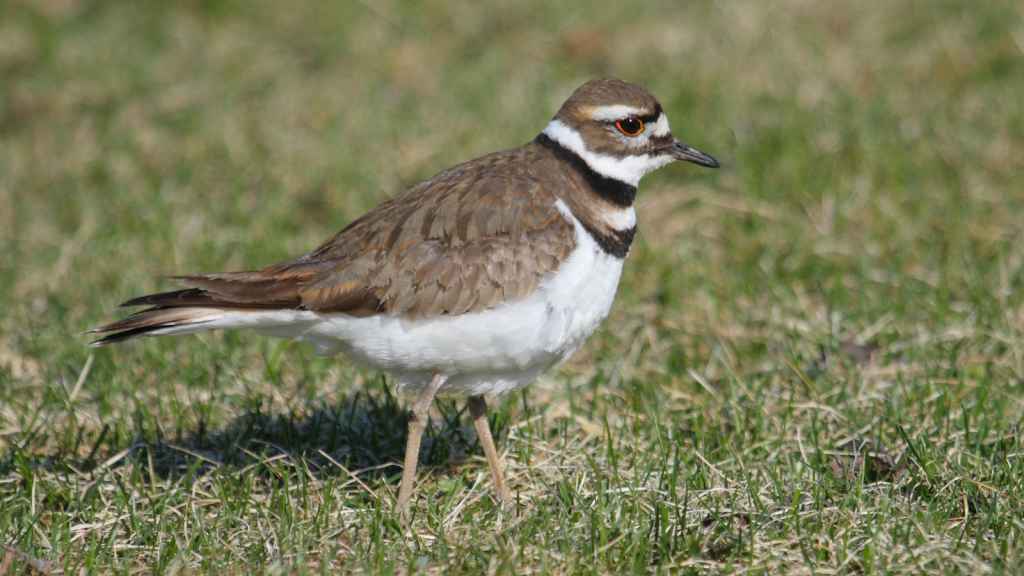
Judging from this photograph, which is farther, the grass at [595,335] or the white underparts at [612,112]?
the white underparts at [612,112]

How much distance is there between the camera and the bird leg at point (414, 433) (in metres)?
4.26

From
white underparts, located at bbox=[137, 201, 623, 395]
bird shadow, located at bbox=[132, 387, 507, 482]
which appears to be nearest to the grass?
bird shadow, located at bbox=[132, 387, 507, 482]

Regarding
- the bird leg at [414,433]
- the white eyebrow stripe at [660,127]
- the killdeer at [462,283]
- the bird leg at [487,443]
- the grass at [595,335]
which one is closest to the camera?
the grass at [595,335]

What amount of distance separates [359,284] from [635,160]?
4.54ft

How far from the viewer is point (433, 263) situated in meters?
4.12

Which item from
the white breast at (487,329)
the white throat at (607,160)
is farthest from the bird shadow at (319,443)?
the white throat at (607,160)

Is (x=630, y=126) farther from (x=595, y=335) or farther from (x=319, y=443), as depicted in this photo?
(x=319, y=443)

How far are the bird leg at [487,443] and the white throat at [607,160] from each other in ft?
3.93

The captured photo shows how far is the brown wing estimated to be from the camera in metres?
4.07

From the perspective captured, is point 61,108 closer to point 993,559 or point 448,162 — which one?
point 448,162

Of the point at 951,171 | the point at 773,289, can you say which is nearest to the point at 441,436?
the point at 773,289

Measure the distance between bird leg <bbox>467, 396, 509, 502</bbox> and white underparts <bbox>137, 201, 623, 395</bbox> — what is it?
1.16ft

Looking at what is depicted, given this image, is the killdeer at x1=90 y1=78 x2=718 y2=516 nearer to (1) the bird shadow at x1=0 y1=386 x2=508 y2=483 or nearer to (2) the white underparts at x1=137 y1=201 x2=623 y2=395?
(2) the white underparts at x1=137 y1=201 x2=623 y2=395

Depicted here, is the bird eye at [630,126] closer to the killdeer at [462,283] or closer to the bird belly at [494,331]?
the killdeer at [462,283]
